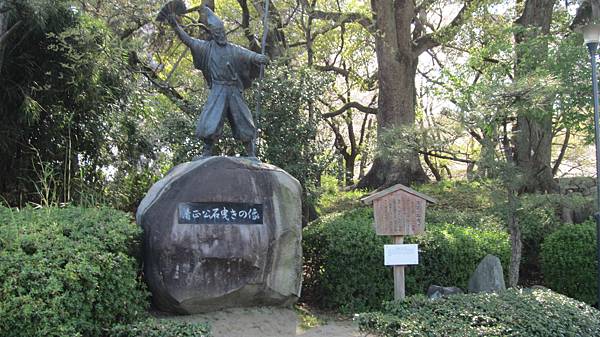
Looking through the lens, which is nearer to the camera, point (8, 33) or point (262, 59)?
point (262, 59)

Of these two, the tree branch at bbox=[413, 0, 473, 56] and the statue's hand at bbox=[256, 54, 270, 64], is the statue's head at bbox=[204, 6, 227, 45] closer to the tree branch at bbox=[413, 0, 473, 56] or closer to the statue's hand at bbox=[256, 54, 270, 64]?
the statue's hand at bbox=[256, 54, 270, 64]

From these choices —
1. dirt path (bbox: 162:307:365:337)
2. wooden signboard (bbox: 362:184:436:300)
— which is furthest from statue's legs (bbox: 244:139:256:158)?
dirt path (bbox: 162:307:365:337)

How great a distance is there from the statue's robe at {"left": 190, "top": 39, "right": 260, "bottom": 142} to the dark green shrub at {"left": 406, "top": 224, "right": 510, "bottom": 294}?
118 inches

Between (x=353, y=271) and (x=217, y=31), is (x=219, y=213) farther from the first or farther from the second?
(x=217, y=31)

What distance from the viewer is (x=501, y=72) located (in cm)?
848

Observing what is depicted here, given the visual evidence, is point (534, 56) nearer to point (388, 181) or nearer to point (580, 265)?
point (580, 265)

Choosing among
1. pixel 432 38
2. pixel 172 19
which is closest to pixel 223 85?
pixel 172 19

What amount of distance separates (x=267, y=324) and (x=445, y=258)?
2930 mm

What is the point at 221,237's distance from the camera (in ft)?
21.7

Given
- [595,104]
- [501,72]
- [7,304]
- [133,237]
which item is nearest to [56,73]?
[133,237]

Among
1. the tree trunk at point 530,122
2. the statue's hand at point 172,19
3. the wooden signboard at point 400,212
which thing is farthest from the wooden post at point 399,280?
the statue's hand at point 172,19

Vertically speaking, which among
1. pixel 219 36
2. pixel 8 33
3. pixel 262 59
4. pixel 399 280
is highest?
pixel 8 33

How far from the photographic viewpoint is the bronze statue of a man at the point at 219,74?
7.43m

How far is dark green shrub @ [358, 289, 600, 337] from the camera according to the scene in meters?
5.04
